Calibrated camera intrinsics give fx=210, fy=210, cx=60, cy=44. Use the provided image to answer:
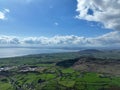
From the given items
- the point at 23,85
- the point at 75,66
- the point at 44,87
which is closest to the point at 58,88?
the point at 44,87

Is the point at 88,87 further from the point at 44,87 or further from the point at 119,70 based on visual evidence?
the point at 119,70

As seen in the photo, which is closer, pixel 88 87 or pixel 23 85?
pixel 88 87

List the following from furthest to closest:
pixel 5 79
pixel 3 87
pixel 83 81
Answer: pixel 5 79 < pixel 83 81 < pixel 3 87

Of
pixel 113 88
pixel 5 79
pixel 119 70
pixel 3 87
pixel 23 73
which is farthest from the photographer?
pixel 119 70

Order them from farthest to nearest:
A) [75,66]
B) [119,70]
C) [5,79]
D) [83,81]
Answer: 1. [75,66]
2. [119,70]
3. [5,79]
4. [83,81]

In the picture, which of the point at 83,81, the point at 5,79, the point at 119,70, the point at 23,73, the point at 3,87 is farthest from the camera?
the point at 119,70

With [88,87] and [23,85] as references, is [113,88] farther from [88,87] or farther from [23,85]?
[23,85]

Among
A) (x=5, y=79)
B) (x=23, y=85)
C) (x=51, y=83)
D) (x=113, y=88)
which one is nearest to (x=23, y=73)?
(x=5, y=79)

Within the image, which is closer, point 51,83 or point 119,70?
point 51,83

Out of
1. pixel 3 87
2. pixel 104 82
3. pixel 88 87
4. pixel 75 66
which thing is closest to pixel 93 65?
pixel 75 66
